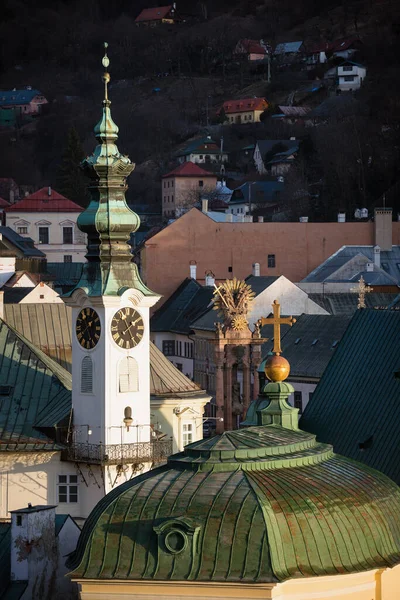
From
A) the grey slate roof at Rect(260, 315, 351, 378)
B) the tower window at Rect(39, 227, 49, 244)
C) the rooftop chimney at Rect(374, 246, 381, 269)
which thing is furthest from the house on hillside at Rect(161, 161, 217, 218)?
the grey slate roof at Rect(260, 315, 351, 378)

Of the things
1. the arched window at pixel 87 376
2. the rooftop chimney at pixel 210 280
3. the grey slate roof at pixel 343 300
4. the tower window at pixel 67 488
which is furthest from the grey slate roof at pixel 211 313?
the tower window at pixel 67 488

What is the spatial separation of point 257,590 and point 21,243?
85920 millimetres

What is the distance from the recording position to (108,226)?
60.2m

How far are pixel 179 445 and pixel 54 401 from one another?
4656 millimetres

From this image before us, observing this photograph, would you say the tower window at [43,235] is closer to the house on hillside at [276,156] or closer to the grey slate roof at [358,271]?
the grey slate roof at [358,271]

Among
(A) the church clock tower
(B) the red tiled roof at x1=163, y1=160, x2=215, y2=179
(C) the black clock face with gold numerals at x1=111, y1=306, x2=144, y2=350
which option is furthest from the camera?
(B) the red tiled roof at x1=163, y1=160, x2=215, y2=179

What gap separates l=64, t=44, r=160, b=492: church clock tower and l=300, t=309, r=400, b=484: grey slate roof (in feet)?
20.5

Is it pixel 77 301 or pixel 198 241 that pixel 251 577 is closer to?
pixel 77 301

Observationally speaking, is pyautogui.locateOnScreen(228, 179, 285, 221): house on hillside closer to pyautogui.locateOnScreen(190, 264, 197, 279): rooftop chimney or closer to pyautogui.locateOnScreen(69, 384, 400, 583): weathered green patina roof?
pyautogui.locateOnScreen(190, 264, 197, 279): rooftop chimney

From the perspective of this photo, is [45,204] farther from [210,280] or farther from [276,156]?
[276,156]

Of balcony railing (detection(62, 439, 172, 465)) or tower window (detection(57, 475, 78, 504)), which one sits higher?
balcony railing (detection(62, 439, 172, 465))

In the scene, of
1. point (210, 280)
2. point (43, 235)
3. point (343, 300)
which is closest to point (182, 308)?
point (210, 280)

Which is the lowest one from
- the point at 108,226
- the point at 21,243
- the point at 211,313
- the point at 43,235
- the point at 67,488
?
the point at 67,488

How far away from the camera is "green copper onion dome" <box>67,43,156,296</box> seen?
59344 mm
